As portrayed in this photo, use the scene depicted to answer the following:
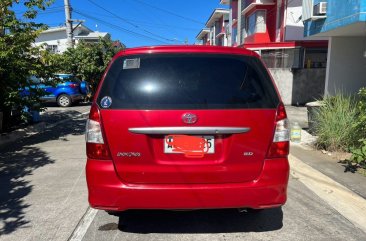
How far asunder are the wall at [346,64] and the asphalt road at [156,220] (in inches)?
299

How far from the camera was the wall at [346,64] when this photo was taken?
461 inches

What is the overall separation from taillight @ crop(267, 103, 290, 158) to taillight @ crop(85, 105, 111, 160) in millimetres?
1507

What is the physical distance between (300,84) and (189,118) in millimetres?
16854

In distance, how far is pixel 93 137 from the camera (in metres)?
3.26

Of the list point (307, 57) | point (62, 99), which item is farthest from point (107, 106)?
point (307, 57)

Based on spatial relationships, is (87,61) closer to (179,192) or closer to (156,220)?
(156,220)

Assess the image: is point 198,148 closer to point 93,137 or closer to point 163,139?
point 163,139

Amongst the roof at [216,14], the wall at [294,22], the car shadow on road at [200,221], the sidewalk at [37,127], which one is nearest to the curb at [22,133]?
the sidewalk at [37,127]

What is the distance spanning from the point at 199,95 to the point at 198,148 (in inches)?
18.9

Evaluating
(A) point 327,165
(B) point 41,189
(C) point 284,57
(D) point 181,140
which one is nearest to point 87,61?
(C) point 284,57

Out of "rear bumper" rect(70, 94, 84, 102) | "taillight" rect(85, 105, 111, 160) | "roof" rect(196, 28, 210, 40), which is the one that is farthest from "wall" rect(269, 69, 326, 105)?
"roof" rect(196, 28, 210, 40)

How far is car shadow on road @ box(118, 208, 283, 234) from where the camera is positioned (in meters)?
3.87

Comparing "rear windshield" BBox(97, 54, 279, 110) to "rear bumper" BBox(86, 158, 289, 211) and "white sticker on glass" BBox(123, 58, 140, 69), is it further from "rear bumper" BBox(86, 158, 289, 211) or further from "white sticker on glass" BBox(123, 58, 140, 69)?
"rear bumper" BBox(86, 158, 289, 211)

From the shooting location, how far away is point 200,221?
4.04m
